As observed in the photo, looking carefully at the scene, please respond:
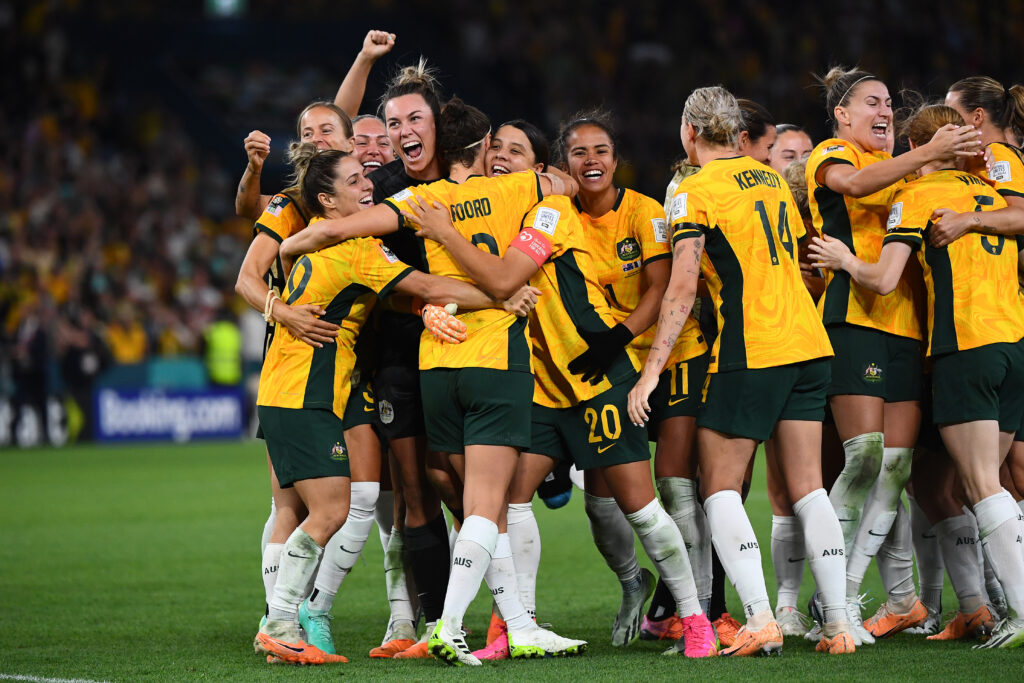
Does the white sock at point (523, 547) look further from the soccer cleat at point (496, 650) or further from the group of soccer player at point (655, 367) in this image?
the soccer cleat at point (496, 650)

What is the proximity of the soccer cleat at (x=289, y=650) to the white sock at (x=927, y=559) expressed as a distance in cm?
298

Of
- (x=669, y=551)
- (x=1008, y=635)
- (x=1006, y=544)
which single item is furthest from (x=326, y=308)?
(x=1008, y=635)

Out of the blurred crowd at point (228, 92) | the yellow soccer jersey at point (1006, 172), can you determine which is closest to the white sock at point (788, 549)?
the yellow soccer jersey at point (1006, 172)

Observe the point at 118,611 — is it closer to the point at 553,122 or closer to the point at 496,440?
the point at 496,440

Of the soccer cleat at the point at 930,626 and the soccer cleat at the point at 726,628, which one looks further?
the soccer cleat at the point at 930,626

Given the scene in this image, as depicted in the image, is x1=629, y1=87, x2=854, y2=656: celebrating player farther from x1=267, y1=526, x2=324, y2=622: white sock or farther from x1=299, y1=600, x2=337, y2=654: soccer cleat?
x1=299, y1=600, x2=337, y2=654: soccer cleat

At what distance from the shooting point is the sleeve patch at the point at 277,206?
19.4ft

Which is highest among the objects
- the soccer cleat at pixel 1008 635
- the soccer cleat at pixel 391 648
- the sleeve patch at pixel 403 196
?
the sleeve patch at pixel 403 196

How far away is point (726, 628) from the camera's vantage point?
5.78 metres

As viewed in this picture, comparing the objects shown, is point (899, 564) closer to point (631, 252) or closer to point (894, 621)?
point (894, 621)

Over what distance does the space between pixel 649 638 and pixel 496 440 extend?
164 cm

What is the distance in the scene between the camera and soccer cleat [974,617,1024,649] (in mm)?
5148

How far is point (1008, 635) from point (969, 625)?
49cm

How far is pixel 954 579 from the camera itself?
227 inches
